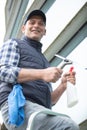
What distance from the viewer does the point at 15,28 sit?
470 centimetres

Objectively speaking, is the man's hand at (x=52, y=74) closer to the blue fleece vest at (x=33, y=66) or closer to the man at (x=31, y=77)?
the man at (x=31, y=77)

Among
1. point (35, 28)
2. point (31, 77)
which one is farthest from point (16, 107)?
point (35, 28)

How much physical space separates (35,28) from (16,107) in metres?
0.69

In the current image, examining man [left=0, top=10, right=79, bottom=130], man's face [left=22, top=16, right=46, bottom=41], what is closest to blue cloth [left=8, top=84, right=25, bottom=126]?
man [left=0, top=10, right=79, bottom=130]

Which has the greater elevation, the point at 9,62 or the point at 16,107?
the point at 9,62

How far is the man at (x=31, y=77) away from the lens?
200 cm

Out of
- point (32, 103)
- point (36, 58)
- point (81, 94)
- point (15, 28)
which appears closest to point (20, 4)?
point (15, 28)

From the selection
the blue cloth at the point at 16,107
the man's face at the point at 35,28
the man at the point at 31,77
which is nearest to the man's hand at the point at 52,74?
the man at the point at 31,77

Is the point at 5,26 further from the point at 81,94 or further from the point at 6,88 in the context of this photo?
the point at 6,88

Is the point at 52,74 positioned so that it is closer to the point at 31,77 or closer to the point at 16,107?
the point at 31,77

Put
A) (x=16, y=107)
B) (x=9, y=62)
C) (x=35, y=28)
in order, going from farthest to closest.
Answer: (x=35, y=28), (x=9, y=62), (x=16, y=107)

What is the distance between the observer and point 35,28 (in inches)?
99.1

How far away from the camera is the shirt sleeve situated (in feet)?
7.08

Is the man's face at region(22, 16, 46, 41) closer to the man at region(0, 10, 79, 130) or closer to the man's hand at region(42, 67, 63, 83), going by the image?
the man at region(0, 10, 79, 130)
